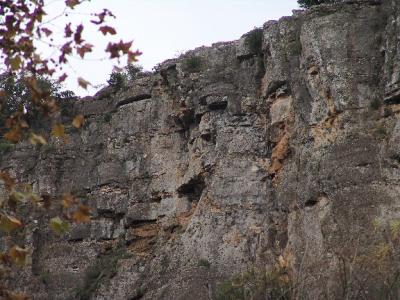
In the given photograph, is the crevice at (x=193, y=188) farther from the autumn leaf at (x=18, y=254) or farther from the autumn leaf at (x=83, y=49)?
the autumn leaf at (x=18, y=254)

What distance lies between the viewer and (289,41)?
2561cm

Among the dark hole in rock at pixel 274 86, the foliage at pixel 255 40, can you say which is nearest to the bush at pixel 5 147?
the foliage at pixel 255 40

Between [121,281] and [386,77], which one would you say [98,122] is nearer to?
[121,281]

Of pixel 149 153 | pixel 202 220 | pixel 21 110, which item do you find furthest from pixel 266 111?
pixel 21 110

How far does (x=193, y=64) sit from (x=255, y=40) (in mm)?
2890

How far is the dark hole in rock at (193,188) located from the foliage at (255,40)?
185 inches

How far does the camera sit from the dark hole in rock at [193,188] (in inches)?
1083

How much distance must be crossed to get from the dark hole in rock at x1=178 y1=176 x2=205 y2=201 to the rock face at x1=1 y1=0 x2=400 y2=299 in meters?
0.05

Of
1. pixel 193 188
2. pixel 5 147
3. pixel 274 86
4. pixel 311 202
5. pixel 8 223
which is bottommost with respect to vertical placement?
pixel 311 202

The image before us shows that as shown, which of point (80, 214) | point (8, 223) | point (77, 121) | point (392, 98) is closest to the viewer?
→ point (80, 214)

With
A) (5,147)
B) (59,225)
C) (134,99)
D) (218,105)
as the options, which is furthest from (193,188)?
(59,225)

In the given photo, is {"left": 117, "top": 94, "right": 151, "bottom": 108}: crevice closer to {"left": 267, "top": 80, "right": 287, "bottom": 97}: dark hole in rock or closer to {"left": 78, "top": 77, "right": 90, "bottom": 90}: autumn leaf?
{"left": 267, "top": 80, "right": 287, "bottom": 97}: dark hole in rock

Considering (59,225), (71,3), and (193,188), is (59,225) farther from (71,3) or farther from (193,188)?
(193,188)

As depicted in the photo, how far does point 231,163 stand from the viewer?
26.1 meters
